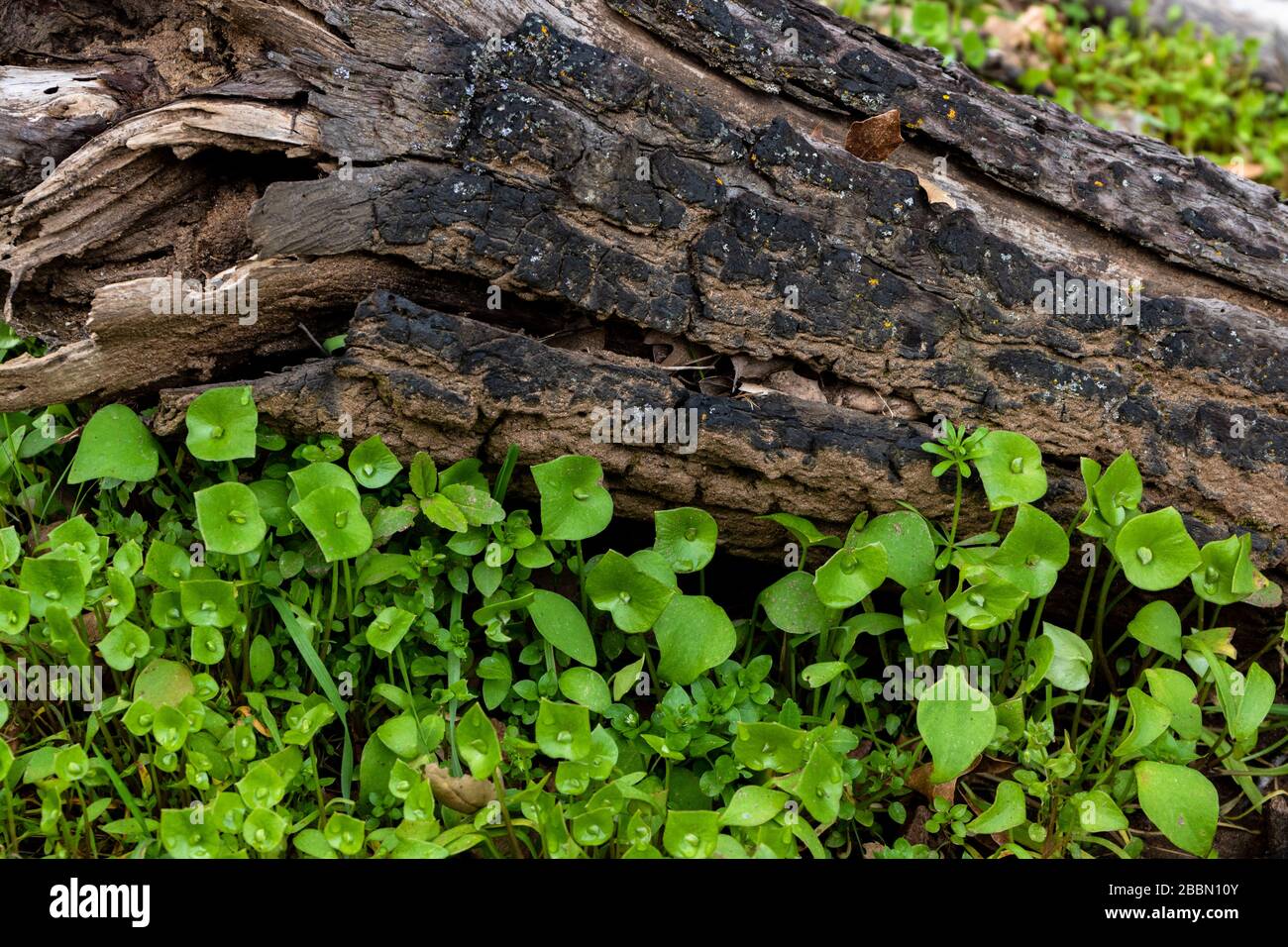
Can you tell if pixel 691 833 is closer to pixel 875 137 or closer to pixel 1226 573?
pixel 1226 573

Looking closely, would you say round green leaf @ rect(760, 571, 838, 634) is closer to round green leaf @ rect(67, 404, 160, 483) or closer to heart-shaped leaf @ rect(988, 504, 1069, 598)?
heart-shaped leaf @ rect(988, 504, 1069, 598)

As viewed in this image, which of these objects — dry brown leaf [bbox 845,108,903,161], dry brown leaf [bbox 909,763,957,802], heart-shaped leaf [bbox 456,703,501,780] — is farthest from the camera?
dry brown leaf [bbox 845,108,903,161]

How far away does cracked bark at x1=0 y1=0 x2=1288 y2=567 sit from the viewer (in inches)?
124

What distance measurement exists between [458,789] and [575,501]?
881 millimetres

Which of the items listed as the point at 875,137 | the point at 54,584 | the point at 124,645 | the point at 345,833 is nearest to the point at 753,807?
the point at 345,833

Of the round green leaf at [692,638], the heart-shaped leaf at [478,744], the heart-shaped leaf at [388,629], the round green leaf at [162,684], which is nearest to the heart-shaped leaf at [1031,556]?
the round green leaf at [692,638]

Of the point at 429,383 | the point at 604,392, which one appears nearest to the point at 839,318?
the point at 604,392

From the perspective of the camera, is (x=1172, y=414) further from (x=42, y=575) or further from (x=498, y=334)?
(x=42, y=575)

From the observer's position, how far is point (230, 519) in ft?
9.95

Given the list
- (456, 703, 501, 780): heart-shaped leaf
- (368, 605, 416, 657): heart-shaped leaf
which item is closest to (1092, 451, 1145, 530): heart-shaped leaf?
(456, 703, 501, 780): heart-shaped leaf

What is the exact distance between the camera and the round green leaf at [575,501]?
3.14 metres

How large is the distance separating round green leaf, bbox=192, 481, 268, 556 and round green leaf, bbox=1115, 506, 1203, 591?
8.26 ft

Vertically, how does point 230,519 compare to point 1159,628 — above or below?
above

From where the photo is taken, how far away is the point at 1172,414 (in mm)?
3469
